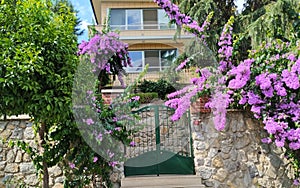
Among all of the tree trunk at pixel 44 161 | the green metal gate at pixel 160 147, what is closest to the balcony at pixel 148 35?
the green metal gate at pixel 160 147

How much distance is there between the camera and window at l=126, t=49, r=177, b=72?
14781 millimetres

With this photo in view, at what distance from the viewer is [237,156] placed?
202 inches

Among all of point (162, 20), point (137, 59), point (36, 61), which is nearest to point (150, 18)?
point (162, 20)

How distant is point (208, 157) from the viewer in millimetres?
5102

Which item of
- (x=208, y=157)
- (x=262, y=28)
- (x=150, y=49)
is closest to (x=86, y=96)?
(x=208, y=157)

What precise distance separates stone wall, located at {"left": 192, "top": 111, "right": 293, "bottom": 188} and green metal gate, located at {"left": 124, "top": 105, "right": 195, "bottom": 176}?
0.83 ft

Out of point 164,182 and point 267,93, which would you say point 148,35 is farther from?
point 164,182

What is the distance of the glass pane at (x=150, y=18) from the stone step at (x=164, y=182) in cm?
1166

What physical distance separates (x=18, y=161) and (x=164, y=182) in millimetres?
2435

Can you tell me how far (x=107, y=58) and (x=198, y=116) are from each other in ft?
7.14

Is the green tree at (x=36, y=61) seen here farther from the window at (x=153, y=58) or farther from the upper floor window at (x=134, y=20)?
the upper floor window at (x=134, y=20)

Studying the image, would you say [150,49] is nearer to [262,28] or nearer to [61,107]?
[262,28]

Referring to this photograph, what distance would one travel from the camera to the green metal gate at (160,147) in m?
5.20

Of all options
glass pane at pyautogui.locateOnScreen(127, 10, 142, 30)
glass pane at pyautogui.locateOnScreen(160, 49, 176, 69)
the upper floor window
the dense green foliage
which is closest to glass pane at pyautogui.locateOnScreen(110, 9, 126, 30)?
the upper floor window
